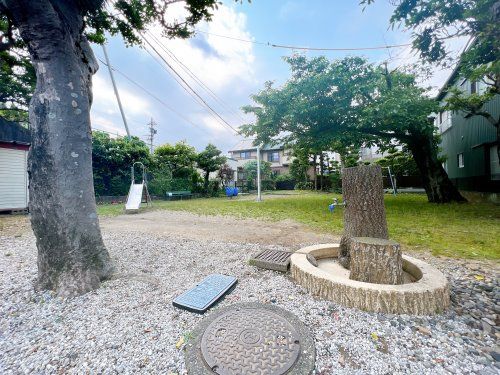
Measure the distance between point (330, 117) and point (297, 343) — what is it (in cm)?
851

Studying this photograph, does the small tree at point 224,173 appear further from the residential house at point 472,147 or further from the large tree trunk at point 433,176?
the residential house at point 472,147

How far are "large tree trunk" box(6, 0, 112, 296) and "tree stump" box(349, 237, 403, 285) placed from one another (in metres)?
2.59

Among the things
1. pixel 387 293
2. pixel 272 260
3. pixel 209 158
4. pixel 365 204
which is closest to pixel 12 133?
pixel 209 158

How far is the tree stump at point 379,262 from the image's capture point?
1.90 m

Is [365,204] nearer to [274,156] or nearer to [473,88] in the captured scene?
[473,88]

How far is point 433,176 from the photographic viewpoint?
29.2 feet

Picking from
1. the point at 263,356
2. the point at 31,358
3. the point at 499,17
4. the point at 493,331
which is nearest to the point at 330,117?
the point at 499,17

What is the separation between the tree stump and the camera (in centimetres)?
190

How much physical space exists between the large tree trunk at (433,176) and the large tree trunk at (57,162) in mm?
10891

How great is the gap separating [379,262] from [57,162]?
10.4 feet

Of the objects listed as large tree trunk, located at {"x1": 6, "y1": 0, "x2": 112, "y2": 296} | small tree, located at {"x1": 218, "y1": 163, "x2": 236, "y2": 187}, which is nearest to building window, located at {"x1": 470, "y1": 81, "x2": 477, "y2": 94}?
large tree trunk, located at {"x1": 6, "y1": 0, "x2": 112, "y2": 296}

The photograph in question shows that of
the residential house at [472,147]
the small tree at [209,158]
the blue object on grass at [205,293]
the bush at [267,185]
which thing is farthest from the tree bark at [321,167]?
the blue object on grass at [205,293]

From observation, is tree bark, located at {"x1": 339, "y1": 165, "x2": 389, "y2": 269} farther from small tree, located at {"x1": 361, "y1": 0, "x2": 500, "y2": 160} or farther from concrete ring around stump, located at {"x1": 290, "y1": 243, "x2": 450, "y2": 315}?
small tree, located at {"x1": 361, "y1": 0, "x2": 500, "y2": 160}

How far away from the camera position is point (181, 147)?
14930 mm
